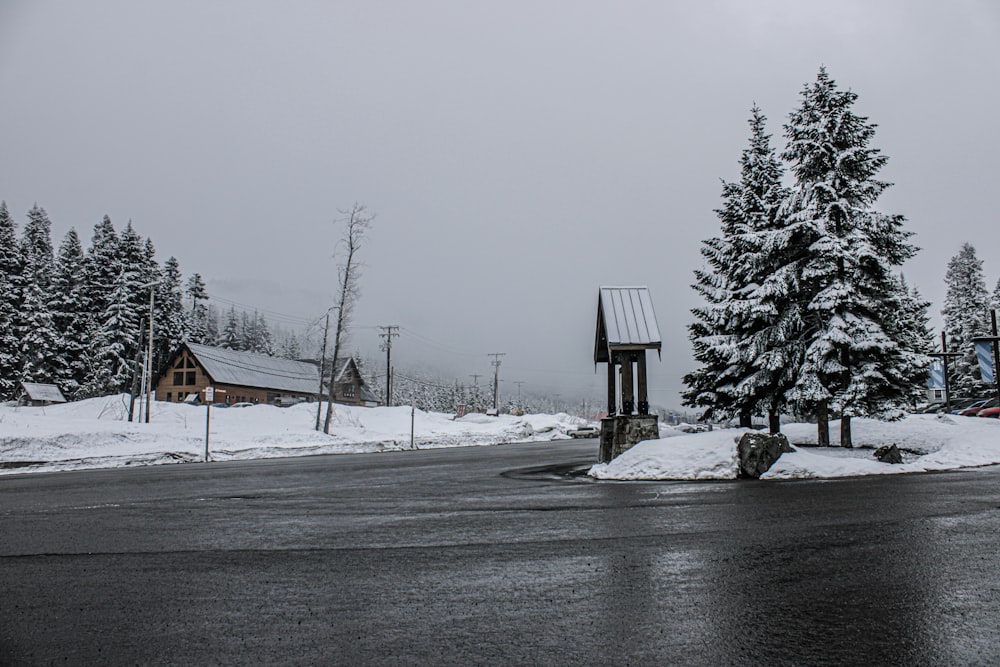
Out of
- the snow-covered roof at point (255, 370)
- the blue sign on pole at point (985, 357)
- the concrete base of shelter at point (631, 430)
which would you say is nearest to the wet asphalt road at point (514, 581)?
the concrete base of shelter at point (631, 430)

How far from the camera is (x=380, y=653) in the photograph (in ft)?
11.4

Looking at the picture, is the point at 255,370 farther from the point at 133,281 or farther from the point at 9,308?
the point at 9,308

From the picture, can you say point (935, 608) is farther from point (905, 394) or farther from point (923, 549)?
point (905, 394)

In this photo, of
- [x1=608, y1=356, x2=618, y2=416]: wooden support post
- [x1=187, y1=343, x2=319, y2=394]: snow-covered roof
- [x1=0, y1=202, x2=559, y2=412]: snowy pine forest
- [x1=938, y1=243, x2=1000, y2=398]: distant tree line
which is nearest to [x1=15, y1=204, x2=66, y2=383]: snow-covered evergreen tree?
[x1=0, y1=202, x2=559, y2=412]: snowy pine forest

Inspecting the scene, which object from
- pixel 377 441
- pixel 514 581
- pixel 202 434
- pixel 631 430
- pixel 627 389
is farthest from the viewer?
pixel 377 441

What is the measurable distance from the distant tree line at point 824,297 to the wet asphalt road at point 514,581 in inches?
442

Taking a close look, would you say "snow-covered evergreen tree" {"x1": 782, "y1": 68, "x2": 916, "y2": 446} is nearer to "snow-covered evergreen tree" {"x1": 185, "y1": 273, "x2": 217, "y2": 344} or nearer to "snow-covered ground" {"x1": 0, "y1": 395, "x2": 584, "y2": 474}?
"snow-covered ground" {"x1": 0, "y1": 395, "x2": 584, "y2": 474}

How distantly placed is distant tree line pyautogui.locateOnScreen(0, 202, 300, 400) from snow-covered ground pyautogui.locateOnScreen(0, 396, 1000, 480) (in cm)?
878

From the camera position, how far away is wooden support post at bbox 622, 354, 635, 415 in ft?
59.2

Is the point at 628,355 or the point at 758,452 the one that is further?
the point at 628,355

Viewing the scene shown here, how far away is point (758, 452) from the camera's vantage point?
13453 millimetres

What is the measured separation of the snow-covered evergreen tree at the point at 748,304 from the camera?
2191 centimetres

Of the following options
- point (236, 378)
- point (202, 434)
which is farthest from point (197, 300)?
point (202, 434)

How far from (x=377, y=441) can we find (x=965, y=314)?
47437mm
